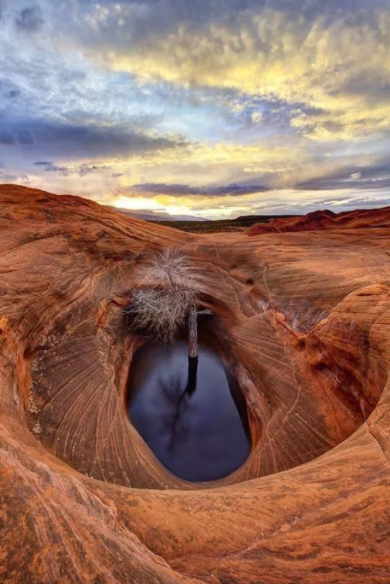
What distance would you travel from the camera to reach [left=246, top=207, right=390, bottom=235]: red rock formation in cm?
2314

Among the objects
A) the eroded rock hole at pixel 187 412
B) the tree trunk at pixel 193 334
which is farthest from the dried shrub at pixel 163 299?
the eroded rock hole at pixel 187 412

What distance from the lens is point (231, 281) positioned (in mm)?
18359

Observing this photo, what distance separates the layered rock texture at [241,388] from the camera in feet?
10.3

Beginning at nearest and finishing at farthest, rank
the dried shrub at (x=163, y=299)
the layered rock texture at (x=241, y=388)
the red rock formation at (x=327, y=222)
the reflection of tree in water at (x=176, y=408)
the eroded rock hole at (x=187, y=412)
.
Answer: the layered rock texture at (x=241, y=388) → the eroded rock hole at (x=187, y=412) → the reflection of tree in water at (x=176, y=408) → the dried shrub at (x=163, y=299) → the red rock formation at (x=327, y=222)

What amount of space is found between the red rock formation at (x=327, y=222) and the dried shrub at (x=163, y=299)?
11557 mm

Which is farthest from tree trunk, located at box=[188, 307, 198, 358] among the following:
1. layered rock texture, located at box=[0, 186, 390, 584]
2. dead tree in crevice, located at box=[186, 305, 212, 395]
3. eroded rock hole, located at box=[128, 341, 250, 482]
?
layered rock texture, located at box=[0, 186, 390, 584]

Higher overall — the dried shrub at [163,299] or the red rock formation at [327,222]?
the red rock formation at [327,222]

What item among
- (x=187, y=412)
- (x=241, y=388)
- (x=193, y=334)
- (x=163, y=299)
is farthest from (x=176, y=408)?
(x=163, y=299)

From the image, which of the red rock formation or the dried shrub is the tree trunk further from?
the red rock formation

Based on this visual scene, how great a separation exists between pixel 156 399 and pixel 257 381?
4.65 m

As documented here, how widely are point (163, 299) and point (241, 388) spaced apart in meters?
5.89

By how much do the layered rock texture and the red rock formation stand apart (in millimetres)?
540

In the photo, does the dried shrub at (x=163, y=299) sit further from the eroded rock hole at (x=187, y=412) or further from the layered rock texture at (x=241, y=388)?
the eroded rock hole at (x=187, y=412)

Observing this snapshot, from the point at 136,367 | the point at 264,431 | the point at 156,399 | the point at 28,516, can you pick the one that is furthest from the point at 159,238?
the point at 28,516
